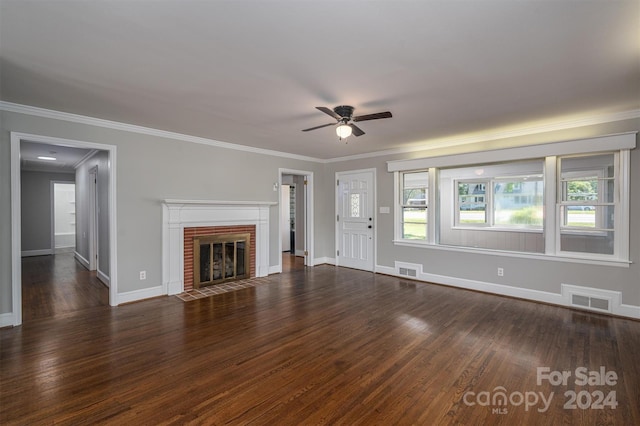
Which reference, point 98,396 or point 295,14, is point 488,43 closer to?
point 295,14

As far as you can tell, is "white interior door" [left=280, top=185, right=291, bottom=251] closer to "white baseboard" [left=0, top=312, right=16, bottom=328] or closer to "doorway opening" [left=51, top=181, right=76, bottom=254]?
"white baseboard" [left=0, top=312, right=16, bottom=328]

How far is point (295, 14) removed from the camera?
1805 mm

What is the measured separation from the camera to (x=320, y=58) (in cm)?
234

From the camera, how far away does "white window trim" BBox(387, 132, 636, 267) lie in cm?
367

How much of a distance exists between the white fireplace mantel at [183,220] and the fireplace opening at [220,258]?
0.22m

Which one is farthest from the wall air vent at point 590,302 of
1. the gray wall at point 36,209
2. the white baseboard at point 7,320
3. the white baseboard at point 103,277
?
the gray wall at point 36,209

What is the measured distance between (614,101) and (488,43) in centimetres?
235

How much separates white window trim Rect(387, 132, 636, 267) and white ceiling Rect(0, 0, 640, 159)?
0.42 metres

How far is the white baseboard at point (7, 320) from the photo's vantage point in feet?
10.9

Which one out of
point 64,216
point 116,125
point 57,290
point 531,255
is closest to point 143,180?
point 116,125

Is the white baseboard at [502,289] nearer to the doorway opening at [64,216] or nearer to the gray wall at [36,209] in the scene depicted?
the gray wall at [36,209]

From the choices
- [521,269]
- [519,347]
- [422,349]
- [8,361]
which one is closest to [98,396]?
[8,361]

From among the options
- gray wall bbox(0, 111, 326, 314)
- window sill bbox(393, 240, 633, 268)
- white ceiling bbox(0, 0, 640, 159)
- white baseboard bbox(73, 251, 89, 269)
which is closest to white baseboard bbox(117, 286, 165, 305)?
gray wall bbox(0, 111, 326, 314)

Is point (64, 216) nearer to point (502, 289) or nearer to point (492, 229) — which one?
point (502, 289)
